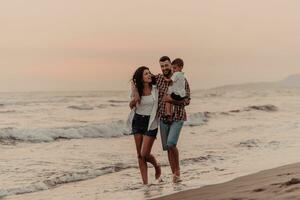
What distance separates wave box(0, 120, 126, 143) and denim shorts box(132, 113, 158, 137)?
10.4 meters

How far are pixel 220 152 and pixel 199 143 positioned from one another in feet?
8.88

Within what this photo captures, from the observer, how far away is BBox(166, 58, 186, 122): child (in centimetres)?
752

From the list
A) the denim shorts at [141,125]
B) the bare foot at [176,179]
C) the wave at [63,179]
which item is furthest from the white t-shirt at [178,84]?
the wave at [63,179]

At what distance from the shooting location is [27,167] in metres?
10.5

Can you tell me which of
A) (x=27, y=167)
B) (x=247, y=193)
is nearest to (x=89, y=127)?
(x=27, y=167)

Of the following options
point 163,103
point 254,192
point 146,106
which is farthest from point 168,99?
point 254,192

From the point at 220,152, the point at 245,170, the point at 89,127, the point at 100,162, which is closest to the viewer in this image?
the point at 245,170

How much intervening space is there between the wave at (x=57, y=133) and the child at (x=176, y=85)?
10.6m

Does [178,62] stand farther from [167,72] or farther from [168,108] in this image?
[168,108]

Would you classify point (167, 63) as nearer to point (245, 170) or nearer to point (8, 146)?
point (245, 170)

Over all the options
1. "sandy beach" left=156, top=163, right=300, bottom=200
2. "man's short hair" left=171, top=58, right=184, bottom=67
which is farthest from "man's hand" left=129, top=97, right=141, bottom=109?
"sandy beach" left=156, top=163, right=300, bottom=200

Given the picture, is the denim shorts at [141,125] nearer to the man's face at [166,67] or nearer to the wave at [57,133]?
the man's face at [166,67]

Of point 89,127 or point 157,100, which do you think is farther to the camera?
point 89,127

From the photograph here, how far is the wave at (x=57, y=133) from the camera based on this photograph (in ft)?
58.9
